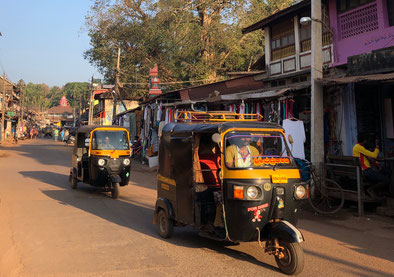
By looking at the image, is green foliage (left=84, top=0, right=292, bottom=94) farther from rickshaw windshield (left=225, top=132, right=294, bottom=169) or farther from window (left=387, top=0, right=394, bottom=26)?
rickshaw windshield (left=225, top=132, right=294, bottom=169)

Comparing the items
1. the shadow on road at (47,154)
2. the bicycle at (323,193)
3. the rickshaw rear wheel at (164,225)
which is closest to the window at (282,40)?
the bicycle at (323,193)

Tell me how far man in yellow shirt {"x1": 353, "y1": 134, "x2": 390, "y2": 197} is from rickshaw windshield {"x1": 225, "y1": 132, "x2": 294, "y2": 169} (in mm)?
4358

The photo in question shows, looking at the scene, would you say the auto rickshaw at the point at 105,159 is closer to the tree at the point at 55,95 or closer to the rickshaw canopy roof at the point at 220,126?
the rickshaw canopy roof at the point at 220,126

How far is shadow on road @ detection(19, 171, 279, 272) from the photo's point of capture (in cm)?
590

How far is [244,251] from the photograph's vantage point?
5.61m

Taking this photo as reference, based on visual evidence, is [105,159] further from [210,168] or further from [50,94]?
[50,94]

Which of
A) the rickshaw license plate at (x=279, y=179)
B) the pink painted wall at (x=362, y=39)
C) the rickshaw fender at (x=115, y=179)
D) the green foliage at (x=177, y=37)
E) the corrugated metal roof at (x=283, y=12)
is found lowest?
the rickshaw fender at (x=115, y=179)

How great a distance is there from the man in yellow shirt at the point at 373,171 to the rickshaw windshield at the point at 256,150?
14.3ft

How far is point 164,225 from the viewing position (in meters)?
6.41

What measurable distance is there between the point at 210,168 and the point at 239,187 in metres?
1.58

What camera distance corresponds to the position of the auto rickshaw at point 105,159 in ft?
34.6

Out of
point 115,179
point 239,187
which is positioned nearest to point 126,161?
point 115,179

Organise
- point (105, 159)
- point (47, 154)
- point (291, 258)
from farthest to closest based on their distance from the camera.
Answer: point (47, 154) → point (105, 159) → point (291, 258)

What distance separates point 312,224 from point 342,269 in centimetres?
297
